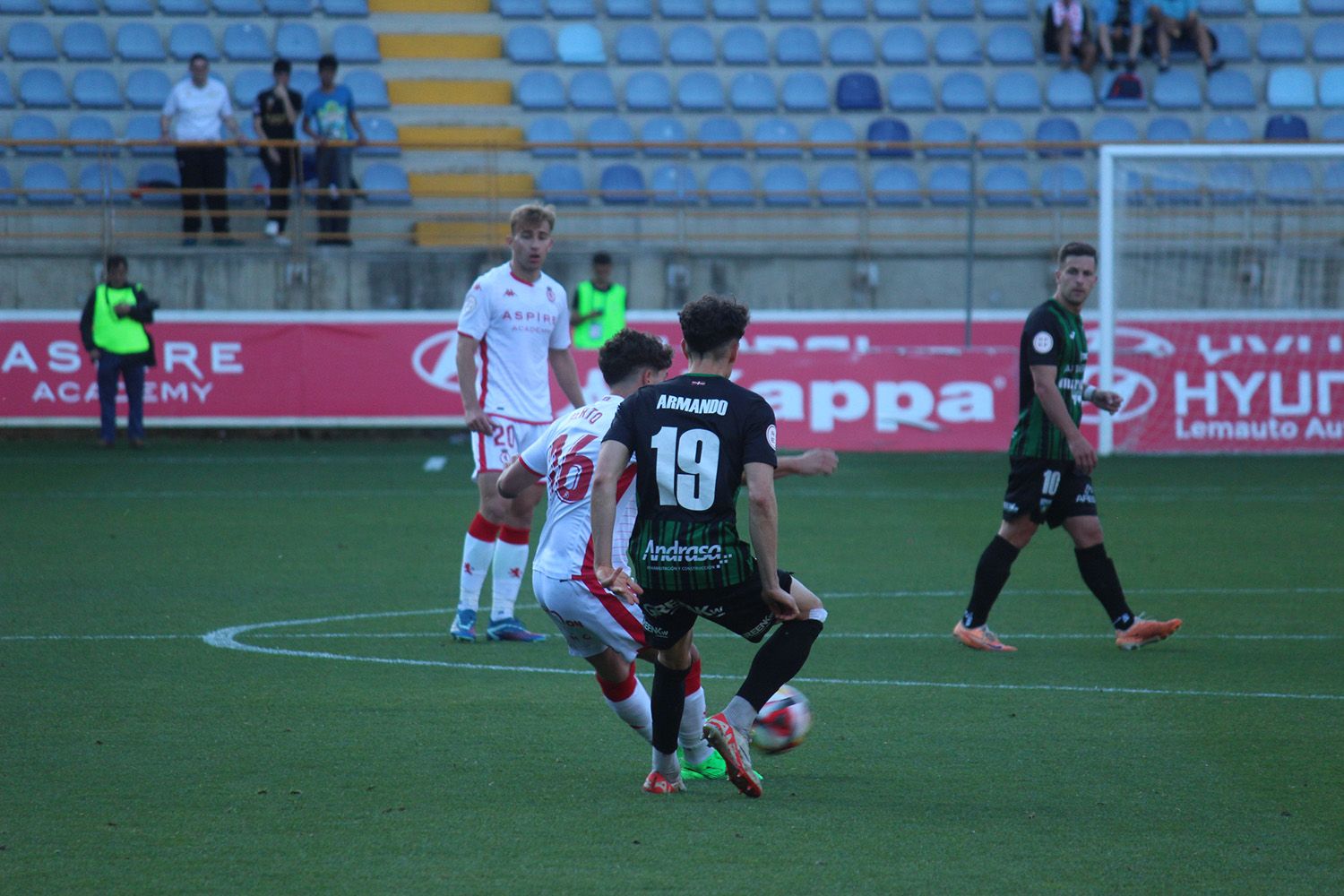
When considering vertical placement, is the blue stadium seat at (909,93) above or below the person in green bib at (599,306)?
above

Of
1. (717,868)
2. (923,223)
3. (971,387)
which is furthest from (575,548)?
(923,223)

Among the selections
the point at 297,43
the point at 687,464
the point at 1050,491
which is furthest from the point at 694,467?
the point at 297,43

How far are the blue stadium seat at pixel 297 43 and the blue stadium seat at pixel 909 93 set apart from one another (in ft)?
23.2

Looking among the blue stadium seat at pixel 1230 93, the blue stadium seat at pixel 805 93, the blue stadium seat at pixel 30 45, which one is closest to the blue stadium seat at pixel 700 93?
the blue stadium seat at pixel 805 93

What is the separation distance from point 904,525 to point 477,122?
11.7 m

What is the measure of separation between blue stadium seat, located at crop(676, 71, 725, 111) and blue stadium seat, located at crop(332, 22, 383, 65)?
13.6 feet

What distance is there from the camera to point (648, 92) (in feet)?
70.4

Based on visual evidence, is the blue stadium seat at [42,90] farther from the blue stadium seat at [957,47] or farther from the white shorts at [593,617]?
the white shorts at [593,617]

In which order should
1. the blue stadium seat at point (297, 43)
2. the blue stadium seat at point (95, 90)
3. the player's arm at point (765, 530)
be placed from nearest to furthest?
the player's arm at point (765, 530), the blue stadium seat at point (95, 90), the blue stadium seat at point (297, 43)

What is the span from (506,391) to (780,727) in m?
3.26

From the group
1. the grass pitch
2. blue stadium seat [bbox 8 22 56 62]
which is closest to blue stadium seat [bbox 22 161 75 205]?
blue stadium seat [bbox 8 22 56 62]

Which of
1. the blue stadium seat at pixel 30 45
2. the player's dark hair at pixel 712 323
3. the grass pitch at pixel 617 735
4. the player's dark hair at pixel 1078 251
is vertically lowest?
the grass pitch at pixel 617 735

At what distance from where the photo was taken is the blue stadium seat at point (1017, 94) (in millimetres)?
21469

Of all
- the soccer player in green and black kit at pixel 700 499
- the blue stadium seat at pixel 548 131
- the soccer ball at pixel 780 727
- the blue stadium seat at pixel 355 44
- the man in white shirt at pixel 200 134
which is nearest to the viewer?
the soccer player in green and black kit at pixel 700 499
